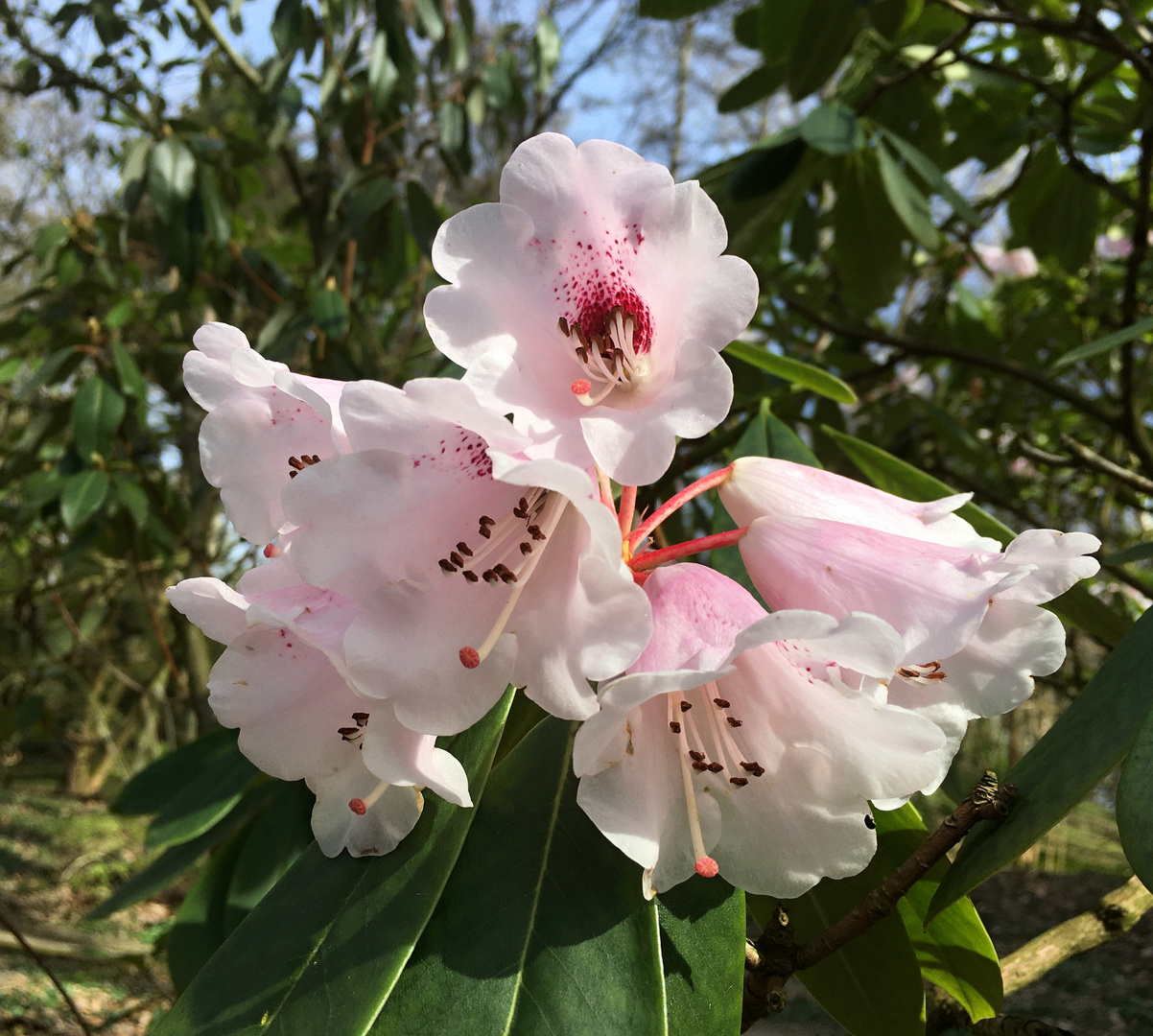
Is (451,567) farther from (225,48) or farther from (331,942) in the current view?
(225,48)

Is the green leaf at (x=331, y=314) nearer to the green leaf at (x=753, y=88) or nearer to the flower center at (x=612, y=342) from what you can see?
the green leaf at (x=753, y=88)

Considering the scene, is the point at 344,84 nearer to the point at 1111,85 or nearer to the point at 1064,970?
the point at 1111,85

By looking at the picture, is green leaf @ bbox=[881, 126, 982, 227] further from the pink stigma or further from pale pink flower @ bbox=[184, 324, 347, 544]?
the pink stigma

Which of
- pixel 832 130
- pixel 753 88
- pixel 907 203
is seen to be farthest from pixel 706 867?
pixel 753 88

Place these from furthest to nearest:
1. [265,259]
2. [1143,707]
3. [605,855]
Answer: [265,259] → [605,855] → [1143,707]

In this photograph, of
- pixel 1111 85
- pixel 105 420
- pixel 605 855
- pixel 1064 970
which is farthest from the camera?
pixel 105 420

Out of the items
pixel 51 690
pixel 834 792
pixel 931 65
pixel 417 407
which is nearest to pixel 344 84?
pixel 931 65
